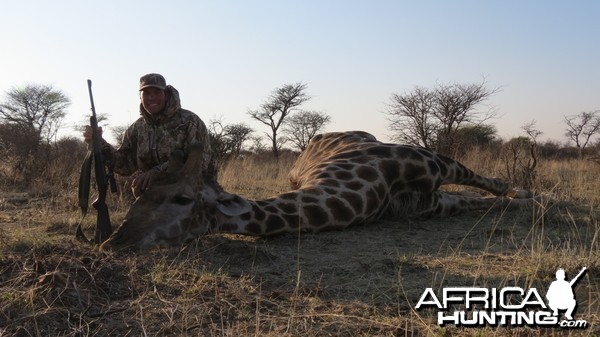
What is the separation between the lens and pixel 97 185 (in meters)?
4.58

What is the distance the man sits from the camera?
5.12 m

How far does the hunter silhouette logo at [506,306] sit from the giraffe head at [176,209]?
195 cm

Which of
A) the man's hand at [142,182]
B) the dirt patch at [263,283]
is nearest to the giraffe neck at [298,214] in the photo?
the dirt patch at [263,283]

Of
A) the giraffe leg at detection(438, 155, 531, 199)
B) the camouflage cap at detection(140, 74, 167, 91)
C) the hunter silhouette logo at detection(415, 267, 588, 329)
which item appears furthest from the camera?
the giraffe leg at detection(438, 155, 531, 199)

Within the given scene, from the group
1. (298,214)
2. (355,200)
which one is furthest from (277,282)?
(355,200)

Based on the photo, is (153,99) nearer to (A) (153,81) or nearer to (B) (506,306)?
(A) (153,81)

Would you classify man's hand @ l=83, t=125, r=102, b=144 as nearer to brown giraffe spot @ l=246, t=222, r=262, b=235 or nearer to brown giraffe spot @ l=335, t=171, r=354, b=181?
brown giraffe spot @ l=246, t=222, r=262, b=235

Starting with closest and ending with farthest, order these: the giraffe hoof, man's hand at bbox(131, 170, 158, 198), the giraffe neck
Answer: the giraffe neck → man's hand at bbox(131, 170, 158, 198) → the giraffe hoof

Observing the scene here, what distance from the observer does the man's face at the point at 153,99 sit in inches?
202

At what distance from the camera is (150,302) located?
105 inches

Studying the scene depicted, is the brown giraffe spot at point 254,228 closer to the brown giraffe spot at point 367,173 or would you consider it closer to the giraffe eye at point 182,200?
the giraffe eye at point 182,200

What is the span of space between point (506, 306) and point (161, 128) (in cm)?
370

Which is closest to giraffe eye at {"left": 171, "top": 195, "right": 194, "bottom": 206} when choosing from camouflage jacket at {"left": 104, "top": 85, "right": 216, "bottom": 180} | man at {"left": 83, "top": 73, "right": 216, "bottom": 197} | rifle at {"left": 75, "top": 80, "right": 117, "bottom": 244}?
rifle at {"left": 75, "top": 80, "right": 117, "bottom": 244}

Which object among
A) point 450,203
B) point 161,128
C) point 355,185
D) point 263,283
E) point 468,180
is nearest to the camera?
point 263,283
